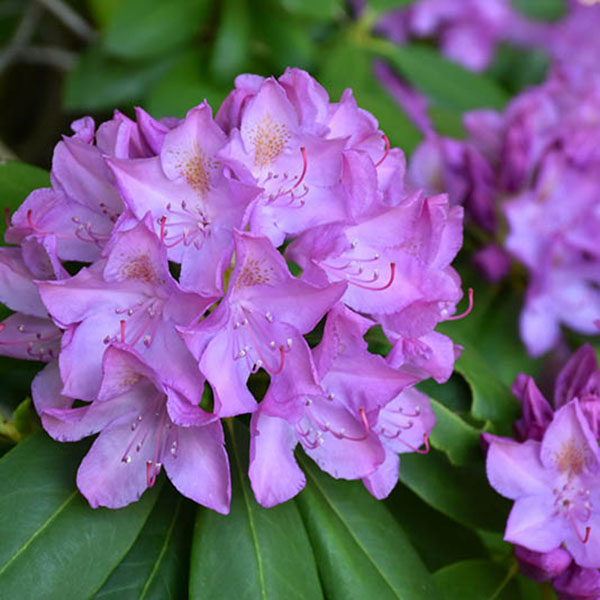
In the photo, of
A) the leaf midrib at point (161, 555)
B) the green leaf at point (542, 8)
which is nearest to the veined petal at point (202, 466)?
the leaf midrib at point (161, 555)

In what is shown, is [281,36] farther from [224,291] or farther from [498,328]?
[224,291]

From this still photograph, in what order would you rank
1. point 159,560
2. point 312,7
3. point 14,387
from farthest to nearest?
point 312,7, point 14,387, point 159,560

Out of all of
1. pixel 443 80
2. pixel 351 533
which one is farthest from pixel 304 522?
pixel 443 80

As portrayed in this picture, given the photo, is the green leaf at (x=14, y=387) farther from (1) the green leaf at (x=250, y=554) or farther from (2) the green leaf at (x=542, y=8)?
(2) the green leaf at (x=542, y=8)

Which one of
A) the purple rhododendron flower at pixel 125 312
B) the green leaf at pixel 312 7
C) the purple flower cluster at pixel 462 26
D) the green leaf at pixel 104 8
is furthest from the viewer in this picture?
the purple flower cluster at pixel 462 26

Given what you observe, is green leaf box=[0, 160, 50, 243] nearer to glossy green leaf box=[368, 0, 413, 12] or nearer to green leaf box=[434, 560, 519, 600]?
green leaf box=[434, 560, 519, 600]

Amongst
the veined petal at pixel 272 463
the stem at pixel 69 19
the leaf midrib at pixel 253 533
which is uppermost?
the veined petal at pixel 272 463

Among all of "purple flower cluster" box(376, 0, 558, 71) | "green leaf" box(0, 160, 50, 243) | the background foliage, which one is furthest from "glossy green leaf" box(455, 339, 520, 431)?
"purple flower cluster" box(376, 0, 558, 71)
